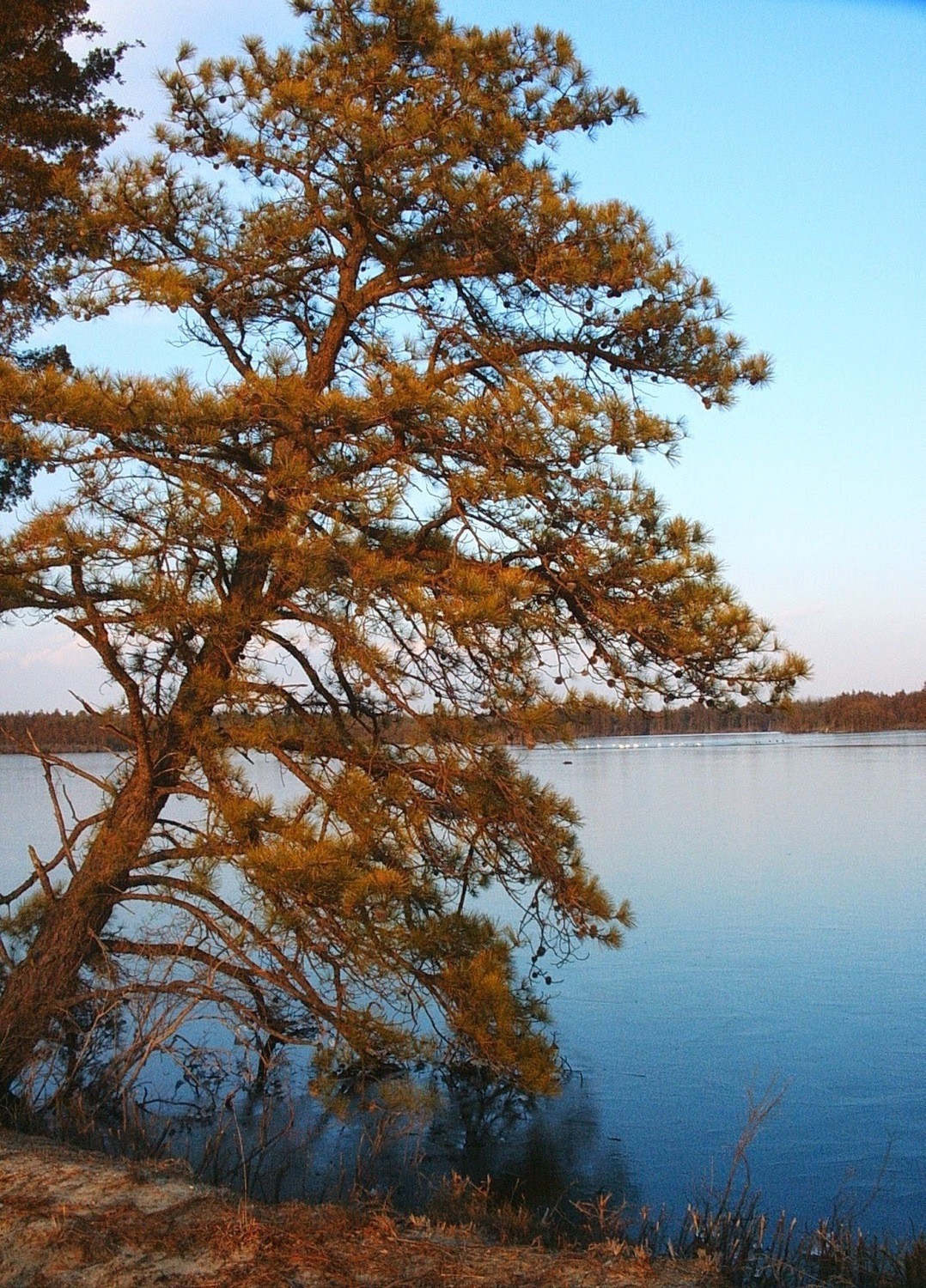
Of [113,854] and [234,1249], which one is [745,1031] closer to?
[113,854]

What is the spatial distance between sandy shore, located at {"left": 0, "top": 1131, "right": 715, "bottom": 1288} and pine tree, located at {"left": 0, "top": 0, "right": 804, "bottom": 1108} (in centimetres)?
126

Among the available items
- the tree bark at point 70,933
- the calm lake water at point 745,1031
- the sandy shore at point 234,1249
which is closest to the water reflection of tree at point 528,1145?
the calm lake water at point 745,1031

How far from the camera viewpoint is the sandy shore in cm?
343

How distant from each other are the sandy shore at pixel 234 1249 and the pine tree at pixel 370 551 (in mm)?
1261

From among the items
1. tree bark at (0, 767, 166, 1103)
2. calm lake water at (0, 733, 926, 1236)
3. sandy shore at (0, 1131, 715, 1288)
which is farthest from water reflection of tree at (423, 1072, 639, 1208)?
tree bark at (0, 767, 166, 1103)

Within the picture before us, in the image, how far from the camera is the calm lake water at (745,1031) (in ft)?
20.1

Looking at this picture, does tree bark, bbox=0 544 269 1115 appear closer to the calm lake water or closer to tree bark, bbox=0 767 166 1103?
tree bark, bbox=0 767 166 1103

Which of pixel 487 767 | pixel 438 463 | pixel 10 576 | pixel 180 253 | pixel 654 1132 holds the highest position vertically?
pixel 180 253

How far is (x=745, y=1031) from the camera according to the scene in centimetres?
851

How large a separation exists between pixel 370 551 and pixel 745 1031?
5.00 metres

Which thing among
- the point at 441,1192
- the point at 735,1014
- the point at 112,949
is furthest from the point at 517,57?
the point at 735,1014

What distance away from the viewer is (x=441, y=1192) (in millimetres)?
4953

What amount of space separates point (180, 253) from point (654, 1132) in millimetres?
5657

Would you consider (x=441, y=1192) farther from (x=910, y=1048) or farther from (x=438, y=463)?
(x=910, y=1048)
